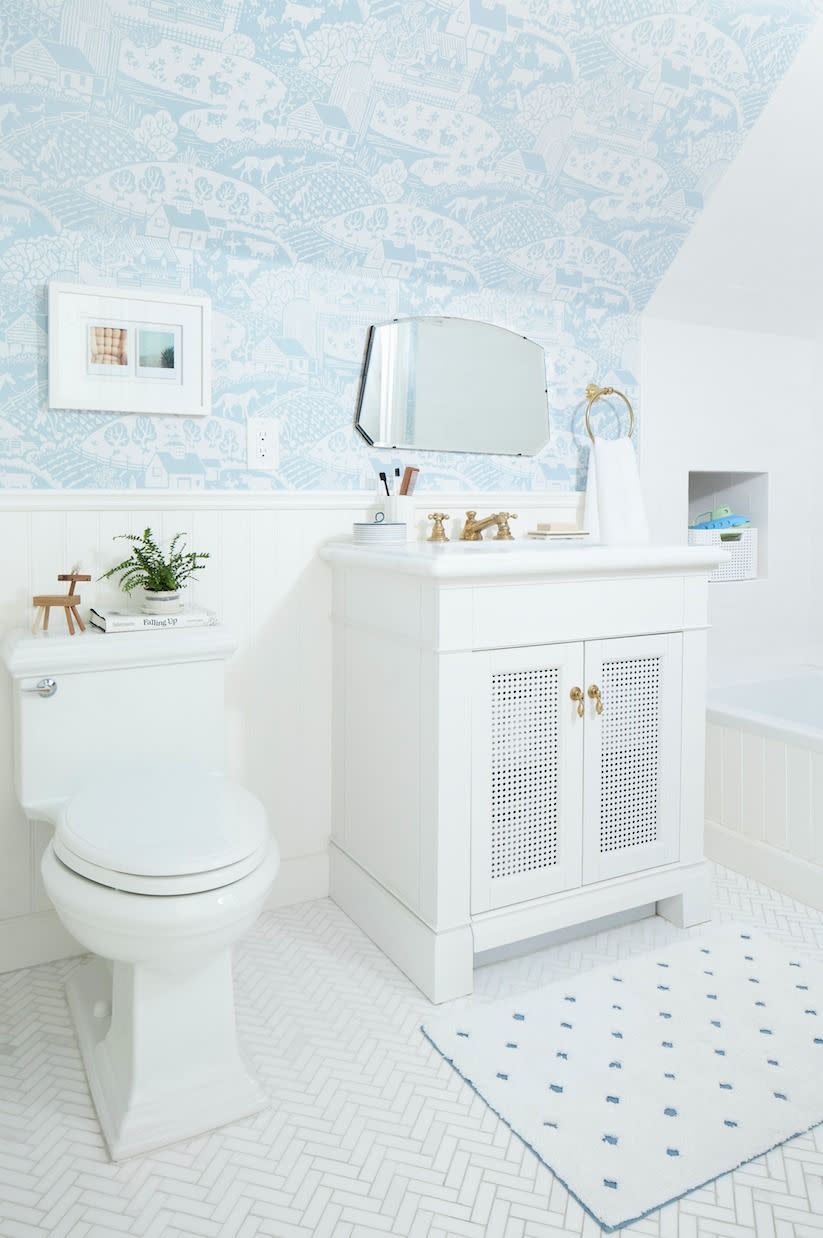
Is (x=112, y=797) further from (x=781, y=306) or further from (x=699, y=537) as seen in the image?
(x=781, y=306)

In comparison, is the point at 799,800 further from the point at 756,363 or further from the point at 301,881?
the point at 756,363

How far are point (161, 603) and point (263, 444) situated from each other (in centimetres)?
52

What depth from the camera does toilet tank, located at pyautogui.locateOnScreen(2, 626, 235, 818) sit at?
1.73m

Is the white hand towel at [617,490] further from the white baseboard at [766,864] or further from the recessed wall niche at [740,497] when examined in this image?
the white baseboard at [766,864]

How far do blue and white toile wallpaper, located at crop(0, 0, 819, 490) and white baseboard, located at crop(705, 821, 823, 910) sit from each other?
49.3 inches

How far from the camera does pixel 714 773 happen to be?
2.59 meters

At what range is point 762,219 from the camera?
260 centimetres

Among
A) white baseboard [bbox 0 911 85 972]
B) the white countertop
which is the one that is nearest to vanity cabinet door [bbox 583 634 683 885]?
the white countertop

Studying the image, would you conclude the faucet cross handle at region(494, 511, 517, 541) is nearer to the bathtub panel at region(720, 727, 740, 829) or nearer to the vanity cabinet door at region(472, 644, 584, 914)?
the vanity cabinet door at region(472, 644, 584, 914)

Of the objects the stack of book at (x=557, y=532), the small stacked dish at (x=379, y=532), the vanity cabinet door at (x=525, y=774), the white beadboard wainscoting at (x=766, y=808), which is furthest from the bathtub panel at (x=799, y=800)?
the small stacked dish at (x=379, y=532)

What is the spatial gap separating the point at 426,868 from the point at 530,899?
0.27 m

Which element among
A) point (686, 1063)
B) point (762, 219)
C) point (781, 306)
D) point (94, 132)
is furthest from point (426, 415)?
point (686, 1063)

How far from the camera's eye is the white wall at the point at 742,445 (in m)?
2.88

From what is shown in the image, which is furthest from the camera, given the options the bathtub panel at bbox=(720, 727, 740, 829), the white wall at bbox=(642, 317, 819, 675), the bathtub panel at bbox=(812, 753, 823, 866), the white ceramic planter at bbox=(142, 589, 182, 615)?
the white wall at bbox=(642, 317, 819, 675)
